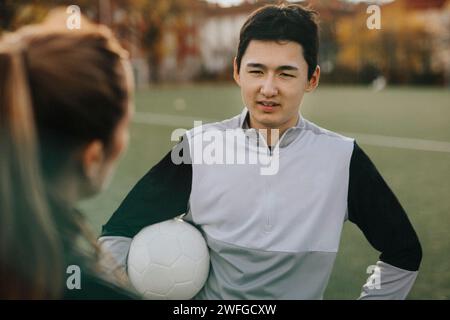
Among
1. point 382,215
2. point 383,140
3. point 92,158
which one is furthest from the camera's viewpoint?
point 383,140

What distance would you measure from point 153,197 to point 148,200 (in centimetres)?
2

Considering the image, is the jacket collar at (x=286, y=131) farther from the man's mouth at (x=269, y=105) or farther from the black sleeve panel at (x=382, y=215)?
the black sleeve panel at (x=382, y=215)

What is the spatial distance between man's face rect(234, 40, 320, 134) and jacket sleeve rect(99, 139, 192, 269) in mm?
337

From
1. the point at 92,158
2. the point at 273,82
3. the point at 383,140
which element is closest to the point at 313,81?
the point at 273,82

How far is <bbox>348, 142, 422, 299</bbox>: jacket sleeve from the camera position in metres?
2.20

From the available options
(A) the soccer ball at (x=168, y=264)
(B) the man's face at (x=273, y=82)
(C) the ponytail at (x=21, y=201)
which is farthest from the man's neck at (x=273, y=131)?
(C) the ponytail at (x=21, y=201)

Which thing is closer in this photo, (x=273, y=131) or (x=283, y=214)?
(x=283, y=214)

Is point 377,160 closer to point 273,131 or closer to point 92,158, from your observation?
point 273,131

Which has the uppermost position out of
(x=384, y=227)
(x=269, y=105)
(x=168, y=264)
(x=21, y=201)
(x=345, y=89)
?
(x=269, y=105)

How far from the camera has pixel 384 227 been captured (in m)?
2.21

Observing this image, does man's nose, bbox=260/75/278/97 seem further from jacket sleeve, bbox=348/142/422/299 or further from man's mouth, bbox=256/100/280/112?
jacket sleeve, bbox=348/142/422/299

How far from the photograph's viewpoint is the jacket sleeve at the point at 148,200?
7.40 feet

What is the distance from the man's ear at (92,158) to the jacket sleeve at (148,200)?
73 cm

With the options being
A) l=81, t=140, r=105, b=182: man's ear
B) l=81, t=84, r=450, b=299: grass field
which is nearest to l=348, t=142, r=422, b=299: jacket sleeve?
l=81, t=84, r=450, b=299: grass field
